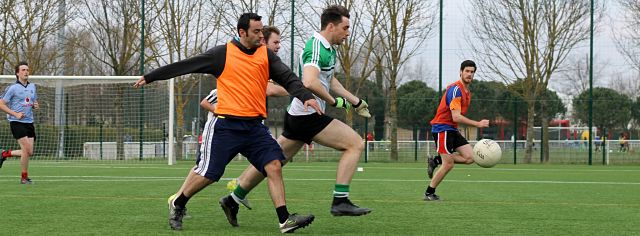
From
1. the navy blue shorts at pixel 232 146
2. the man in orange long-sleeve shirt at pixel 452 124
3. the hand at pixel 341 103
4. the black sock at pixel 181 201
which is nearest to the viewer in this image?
the navy blue shorts at pixel 232 146

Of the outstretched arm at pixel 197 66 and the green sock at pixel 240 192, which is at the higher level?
the outstretched arm at pixel 197 66

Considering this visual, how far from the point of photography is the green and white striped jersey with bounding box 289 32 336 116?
260 inches

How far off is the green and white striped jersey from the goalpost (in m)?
15.8

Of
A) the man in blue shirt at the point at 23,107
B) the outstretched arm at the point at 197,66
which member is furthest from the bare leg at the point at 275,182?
the man in blue shirt at the point at 23,107

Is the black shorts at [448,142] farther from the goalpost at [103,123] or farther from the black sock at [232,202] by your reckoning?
the goalpost at [103,123]

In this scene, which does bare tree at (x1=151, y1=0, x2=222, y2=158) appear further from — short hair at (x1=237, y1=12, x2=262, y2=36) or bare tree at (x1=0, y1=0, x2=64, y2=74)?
short hair at (x1=237, y1=12, x2=262, y2=36)

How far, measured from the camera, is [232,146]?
605 cm

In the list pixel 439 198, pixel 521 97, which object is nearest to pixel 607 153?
pixel 521 97

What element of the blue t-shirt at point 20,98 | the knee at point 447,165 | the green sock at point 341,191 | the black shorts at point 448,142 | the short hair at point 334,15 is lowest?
the green sock at point 341,191

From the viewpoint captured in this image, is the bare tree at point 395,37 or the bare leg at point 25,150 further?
the bare tree at point 395,37

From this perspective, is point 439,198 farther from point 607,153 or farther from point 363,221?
point 607,153

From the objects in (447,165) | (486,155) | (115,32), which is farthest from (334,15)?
(115,32)

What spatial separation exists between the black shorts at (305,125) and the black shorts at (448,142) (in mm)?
3127

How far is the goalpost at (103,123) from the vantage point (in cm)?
2234
